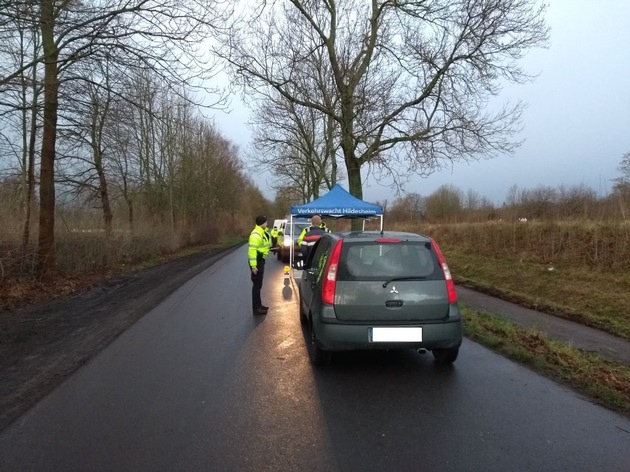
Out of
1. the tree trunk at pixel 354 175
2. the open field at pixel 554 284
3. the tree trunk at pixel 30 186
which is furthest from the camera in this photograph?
the tree trunk at pixel 354 175

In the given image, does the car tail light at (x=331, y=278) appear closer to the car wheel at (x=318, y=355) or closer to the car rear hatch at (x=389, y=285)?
the car rear hatch at (x=389, y=285)

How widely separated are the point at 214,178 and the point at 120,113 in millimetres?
35443

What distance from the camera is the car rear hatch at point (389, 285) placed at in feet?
18.0

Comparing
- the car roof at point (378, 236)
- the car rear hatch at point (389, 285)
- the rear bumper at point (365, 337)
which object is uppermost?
the car roof at point (378, 236)

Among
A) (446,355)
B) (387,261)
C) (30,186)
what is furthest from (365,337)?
(30,186)

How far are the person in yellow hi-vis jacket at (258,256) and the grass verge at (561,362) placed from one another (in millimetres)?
3666

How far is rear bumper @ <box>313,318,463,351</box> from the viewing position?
17.9ft

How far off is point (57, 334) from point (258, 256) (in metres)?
3.49

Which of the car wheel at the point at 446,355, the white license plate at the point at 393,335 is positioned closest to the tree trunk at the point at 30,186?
the white license plate at the point at 393,335

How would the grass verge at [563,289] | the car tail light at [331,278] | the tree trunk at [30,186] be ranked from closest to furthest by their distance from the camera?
the car tail light at [331,278], the grass verge at [563,289], the tree trunk at [30,186]

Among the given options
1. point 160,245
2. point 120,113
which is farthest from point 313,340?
point 160,245

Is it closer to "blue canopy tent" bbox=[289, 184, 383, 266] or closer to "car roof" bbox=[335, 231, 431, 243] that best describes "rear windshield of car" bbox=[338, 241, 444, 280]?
"car roof" bbox=[335, 231, 431, 243]

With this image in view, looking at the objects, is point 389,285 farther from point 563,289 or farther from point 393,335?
point 563,289

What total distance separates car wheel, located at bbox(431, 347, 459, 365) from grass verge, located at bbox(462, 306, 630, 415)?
94cm
